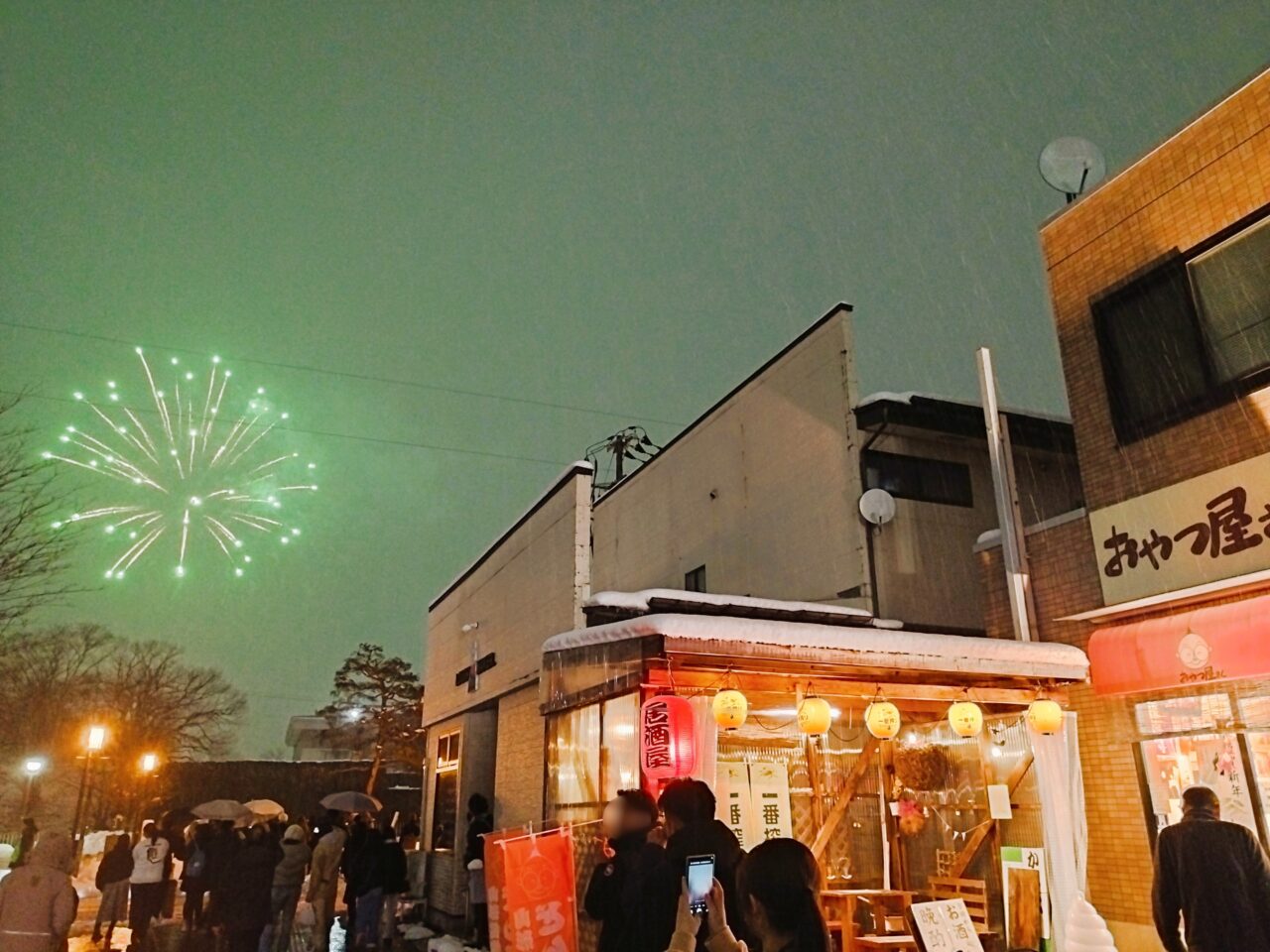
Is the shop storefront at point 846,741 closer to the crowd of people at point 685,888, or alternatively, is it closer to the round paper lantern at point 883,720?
the round paper lantern at point 883,720

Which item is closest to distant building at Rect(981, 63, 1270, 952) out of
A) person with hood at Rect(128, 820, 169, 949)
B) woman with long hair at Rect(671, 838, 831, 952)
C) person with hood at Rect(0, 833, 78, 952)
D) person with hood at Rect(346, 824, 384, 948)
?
woman with long hair at Rect(671, 838, 831, 952)

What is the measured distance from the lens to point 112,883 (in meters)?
13.7

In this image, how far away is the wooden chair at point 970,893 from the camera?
33.6 ft

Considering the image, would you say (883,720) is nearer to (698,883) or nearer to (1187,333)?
(1187,333)

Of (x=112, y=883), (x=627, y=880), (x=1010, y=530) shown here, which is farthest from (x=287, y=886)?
(x=1010, y=530)

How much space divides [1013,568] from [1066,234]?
4.05 m

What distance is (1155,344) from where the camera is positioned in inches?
374

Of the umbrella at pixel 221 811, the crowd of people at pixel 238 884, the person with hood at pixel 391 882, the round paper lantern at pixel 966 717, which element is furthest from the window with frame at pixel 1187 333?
the umbrella at pixel 221 811

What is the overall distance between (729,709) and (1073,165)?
26.6 feet

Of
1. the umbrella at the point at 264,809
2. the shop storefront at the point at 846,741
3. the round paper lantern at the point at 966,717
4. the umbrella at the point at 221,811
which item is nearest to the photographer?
the shop storefront at the point at 846,741

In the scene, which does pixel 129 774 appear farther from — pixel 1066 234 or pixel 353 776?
pixel 1066 234

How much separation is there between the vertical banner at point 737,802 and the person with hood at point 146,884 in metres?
8.10

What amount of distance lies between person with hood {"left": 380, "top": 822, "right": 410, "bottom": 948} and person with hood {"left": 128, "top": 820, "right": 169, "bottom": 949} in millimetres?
3255

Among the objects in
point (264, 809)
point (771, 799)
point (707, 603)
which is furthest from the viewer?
point (264, 809)
